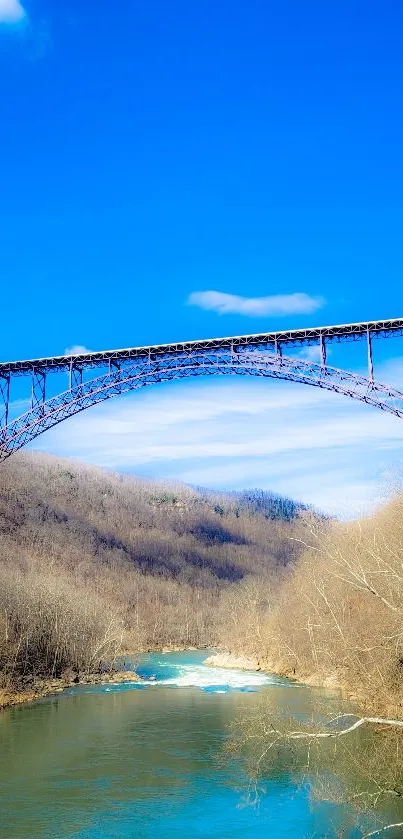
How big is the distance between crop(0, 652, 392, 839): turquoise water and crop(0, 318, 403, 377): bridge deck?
1325cm

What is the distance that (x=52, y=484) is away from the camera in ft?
419

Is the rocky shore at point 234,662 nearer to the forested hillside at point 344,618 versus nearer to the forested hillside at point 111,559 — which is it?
the forested hillside at point 344,618

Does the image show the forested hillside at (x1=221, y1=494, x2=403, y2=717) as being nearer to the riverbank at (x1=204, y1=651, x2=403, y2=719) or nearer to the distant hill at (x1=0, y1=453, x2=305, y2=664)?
the riverbank at (x1=204, y1=651, x2=403, y2=719)

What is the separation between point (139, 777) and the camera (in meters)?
19.3

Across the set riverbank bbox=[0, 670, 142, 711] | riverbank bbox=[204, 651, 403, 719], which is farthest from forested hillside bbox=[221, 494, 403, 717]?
riverbank bbox=[0, 670, 142, 711]

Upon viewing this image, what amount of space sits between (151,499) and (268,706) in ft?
393

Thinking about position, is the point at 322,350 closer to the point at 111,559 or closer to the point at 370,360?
the point at 370,360

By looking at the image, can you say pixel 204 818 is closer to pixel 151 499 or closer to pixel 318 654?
pixel 318 654

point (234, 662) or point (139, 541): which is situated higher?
point (139, 541)

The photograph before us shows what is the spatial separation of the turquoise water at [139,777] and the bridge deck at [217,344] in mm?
13246

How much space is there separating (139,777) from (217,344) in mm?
14656

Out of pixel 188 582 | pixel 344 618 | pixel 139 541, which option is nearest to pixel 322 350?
pixel 344 618

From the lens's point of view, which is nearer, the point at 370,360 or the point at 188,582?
the point at 370,360

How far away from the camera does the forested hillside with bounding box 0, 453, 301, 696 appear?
38438mm
